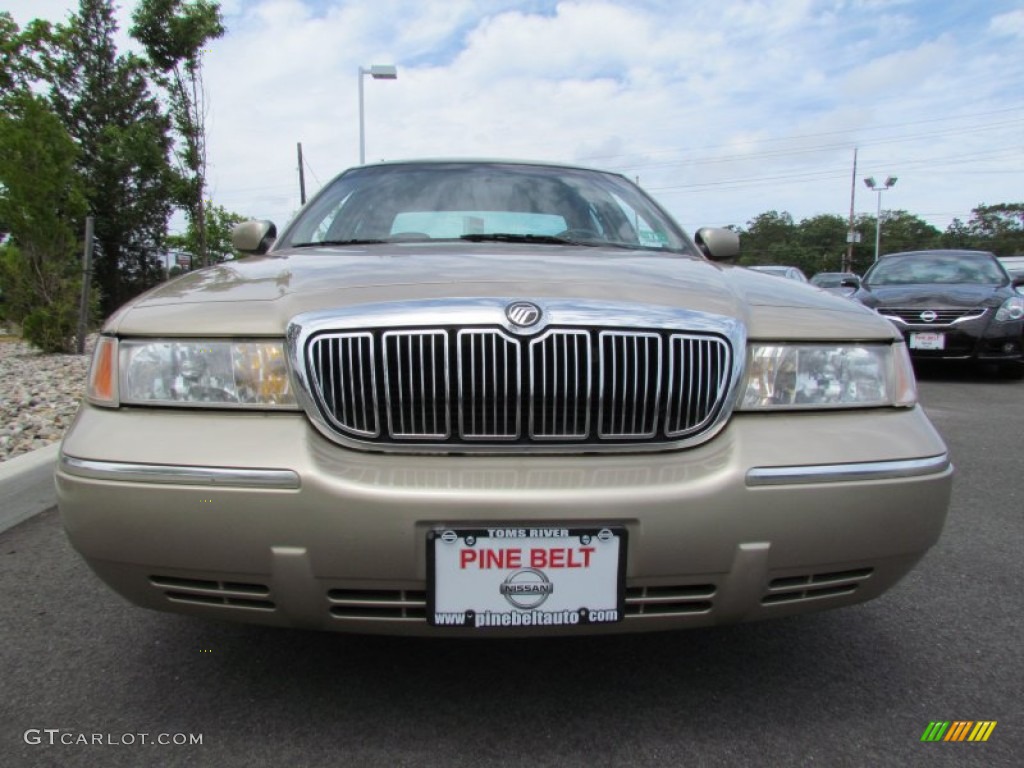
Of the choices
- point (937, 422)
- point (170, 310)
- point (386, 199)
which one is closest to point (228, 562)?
point (170, 310)

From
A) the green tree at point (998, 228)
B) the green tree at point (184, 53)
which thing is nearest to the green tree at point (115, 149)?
the green tree at point (184, 53)

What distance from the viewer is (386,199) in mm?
2973

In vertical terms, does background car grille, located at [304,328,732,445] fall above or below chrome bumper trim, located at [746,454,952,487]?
above

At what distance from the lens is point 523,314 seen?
1.62m

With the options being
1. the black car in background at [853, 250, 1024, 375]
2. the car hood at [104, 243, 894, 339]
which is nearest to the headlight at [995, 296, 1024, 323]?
the black car in background at [853, 250, 1024, 375]

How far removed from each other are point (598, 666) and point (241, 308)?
4.22ft

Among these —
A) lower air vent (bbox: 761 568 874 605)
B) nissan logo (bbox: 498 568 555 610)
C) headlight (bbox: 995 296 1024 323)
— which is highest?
headlight (bbox: 995 296 1024 323)

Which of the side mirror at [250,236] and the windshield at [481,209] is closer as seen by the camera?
the windshield at [481,209]

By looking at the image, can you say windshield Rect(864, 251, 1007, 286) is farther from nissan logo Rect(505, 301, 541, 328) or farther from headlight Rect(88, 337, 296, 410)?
headlight Rect(88, 337, 296, 410)

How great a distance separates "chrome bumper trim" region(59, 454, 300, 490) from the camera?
1516mm

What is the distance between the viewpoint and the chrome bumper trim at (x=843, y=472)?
62.1 inches

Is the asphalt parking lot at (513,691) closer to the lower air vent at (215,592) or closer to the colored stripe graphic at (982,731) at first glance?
the colored stripe graphic at (982,731)

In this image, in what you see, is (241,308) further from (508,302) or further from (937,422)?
(937,422)

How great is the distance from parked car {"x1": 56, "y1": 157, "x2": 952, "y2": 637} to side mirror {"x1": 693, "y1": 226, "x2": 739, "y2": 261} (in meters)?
1.23
